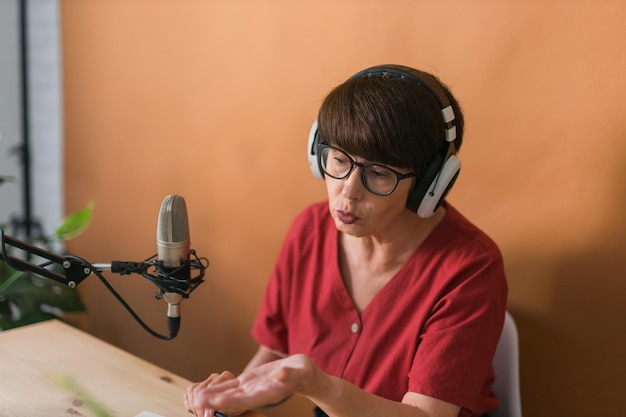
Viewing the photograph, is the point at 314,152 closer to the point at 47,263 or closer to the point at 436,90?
the point at 436,90

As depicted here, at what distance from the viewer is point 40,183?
3.02 meters

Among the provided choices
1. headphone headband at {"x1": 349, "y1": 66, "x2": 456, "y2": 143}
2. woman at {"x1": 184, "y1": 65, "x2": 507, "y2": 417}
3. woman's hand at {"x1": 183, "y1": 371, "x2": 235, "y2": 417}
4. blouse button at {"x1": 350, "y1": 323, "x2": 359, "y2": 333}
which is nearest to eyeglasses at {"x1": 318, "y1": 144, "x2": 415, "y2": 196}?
woman at {"x1": 184, "y1": 65, "x2": 507, "y2": 417}

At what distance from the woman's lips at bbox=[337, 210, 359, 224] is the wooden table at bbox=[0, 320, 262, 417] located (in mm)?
403

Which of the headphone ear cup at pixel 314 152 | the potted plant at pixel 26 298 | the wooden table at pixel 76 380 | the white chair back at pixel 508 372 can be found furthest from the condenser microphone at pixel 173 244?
the potted plant at pixel 26 298

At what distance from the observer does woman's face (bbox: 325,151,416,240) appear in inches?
49.4

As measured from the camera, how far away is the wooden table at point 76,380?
1192mm

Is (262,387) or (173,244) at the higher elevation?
(173,244)

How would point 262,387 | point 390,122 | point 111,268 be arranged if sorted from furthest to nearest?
1. point 390,122
2. point 111,268
3. point 262,387

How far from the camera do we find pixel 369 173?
1264mm

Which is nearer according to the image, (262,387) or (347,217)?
(262,387)

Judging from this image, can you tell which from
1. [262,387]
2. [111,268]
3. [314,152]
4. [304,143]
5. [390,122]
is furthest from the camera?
[304,143]

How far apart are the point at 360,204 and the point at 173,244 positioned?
16.0 inches

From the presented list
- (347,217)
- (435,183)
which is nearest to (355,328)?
(347,217)

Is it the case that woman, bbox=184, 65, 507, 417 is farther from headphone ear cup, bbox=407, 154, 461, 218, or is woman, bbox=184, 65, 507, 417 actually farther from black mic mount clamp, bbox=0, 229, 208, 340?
black mic mount clamp, bbox=0, 229, 208, 340
